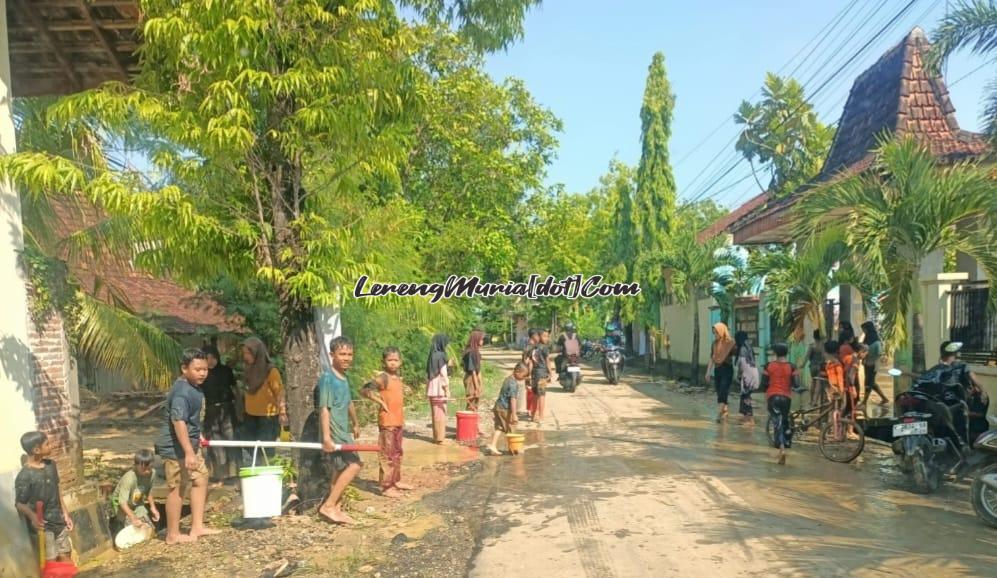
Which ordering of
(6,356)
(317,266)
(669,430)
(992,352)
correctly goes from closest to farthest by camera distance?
(6,356)
(317,266)
(992,352)
(669,430)

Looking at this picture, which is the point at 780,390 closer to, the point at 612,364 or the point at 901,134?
the point at 901,134

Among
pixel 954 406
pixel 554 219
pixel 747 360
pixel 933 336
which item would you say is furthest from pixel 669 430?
pixel 554 219

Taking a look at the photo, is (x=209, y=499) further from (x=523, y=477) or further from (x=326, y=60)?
(x=326, y=60)

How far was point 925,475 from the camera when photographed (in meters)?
7.95

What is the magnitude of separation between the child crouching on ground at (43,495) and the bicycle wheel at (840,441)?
8523 mm

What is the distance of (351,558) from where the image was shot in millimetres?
6078

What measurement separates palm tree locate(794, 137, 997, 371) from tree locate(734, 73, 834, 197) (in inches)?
957

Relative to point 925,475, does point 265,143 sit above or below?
above

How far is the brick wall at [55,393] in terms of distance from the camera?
6477 mm

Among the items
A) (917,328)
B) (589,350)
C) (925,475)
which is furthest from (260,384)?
(589,350)

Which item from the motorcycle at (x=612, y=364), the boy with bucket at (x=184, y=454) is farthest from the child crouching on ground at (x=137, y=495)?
the motorcycle at (x=612, y=364)

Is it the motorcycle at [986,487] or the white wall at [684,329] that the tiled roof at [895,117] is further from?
the motorcycle at [986,487]

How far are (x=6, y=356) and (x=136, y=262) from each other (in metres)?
1.35

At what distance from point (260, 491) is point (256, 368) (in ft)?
7.87
